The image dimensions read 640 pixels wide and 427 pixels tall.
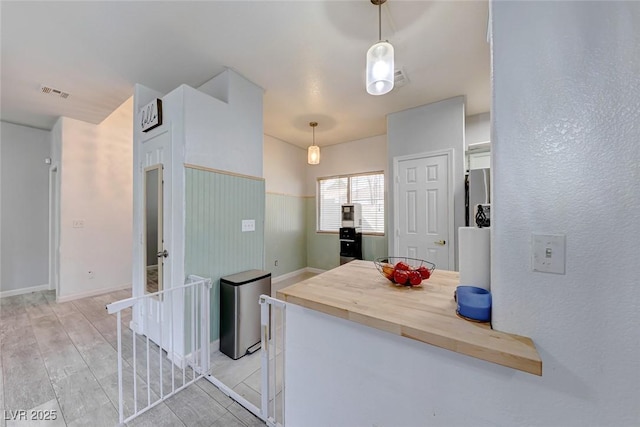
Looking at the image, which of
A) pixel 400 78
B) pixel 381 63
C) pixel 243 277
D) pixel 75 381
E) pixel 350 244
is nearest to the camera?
pixel 381 63

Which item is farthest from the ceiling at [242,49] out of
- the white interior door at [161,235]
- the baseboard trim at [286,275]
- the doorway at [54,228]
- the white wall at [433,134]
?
the baseboard trim at [286,275]

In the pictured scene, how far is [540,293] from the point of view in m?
0.80

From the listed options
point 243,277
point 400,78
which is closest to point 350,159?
point 400,78

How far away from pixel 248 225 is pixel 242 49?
5.79 feet

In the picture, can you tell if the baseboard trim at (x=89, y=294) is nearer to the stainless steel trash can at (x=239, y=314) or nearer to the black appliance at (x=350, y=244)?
the stainless steel trash can at (x=239, y=314)

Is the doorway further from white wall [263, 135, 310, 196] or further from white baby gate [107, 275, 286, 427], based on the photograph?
white wall [263, 135, 310, 196]

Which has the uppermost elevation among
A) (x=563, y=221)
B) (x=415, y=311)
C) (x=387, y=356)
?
(x=563, y=221)

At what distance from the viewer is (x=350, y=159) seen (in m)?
5.05

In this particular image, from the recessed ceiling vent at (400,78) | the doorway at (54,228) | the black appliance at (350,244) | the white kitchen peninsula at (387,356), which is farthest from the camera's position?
the black appliance at (350,244)

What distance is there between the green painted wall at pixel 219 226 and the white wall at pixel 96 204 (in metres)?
2.57

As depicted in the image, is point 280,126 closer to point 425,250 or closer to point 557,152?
point 425,250

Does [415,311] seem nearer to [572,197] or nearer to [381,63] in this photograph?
[572,197]

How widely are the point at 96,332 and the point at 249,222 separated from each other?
2.10m

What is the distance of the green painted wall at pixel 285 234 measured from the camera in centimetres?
465
